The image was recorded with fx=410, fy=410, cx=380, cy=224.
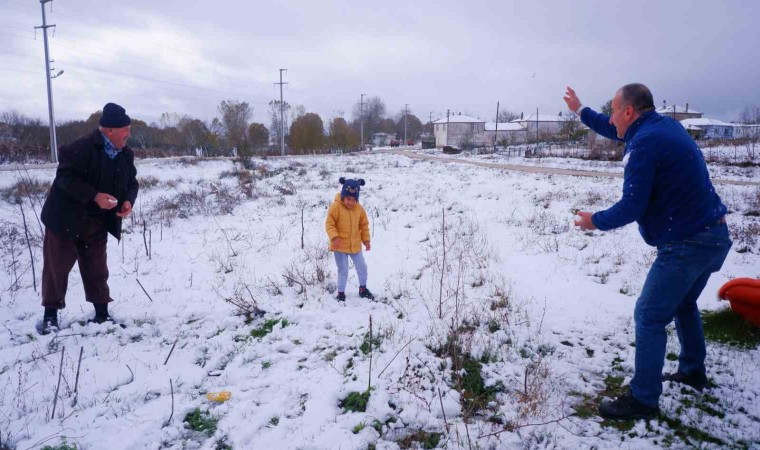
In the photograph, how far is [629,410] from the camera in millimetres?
2885

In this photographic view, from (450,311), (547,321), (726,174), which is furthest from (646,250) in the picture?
(726,174)

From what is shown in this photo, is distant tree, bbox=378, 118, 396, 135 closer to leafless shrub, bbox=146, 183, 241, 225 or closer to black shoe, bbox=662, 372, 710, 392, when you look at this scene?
leafless shrub, bbox=146, 183, 241, 225

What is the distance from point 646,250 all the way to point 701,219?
494cm

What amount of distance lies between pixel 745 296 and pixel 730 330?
0.39 metres

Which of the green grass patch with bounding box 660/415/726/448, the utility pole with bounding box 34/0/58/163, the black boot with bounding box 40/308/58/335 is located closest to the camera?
the green grass patch with bounding box 660/415/726/448

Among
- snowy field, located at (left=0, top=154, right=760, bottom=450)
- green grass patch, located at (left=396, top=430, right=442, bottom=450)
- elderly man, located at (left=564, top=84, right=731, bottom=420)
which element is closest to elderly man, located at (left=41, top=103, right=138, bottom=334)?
snowy field, located at (left=0, top=154, right=760, bottom=450)

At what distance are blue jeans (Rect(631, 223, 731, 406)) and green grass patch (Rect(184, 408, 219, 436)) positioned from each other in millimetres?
3042

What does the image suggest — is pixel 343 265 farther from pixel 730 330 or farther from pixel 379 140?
pixel 379 140

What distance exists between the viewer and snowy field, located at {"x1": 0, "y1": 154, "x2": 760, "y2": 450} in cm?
287

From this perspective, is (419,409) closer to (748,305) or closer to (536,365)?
(536,365)

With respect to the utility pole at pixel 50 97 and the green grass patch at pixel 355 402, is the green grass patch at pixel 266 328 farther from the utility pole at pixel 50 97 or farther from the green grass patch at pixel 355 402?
the utility pole at pixel 50 97

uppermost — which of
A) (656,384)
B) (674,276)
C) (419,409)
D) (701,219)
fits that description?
(701,219)

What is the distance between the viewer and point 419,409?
10.2 feet

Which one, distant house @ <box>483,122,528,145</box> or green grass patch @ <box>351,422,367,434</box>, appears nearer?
green grass patch @ <box>351,422,367,434</box>
